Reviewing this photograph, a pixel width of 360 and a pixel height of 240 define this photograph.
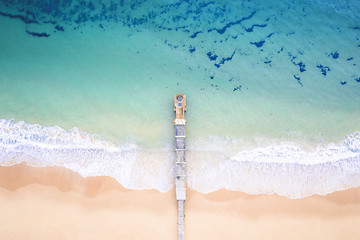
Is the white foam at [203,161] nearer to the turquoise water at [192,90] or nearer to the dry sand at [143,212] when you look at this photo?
the turquoise water at [192,90]

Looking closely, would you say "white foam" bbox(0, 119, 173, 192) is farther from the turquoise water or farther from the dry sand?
the dry sand

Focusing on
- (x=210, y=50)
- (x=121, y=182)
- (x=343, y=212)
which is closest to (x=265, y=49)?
(x=210, y=50)

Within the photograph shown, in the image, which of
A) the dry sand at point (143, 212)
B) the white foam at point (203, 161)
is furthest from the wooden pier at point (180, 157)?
the white foam at point (203, 161)

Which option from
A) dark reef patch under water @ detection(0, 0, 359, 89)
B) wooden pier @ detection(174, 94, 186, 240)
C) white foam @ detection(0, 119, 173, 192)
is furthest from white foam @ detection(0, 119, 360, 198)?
dark reef patch under water @ detection(0, 0, 359, 89)

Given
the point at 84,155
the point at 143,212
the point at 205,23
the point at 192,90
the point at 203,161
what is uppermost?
the point at 205,23

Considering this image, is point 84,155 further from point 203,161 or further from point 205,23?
point 205,23

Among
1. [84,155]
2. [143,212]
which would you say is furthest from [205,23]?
[143,212]
